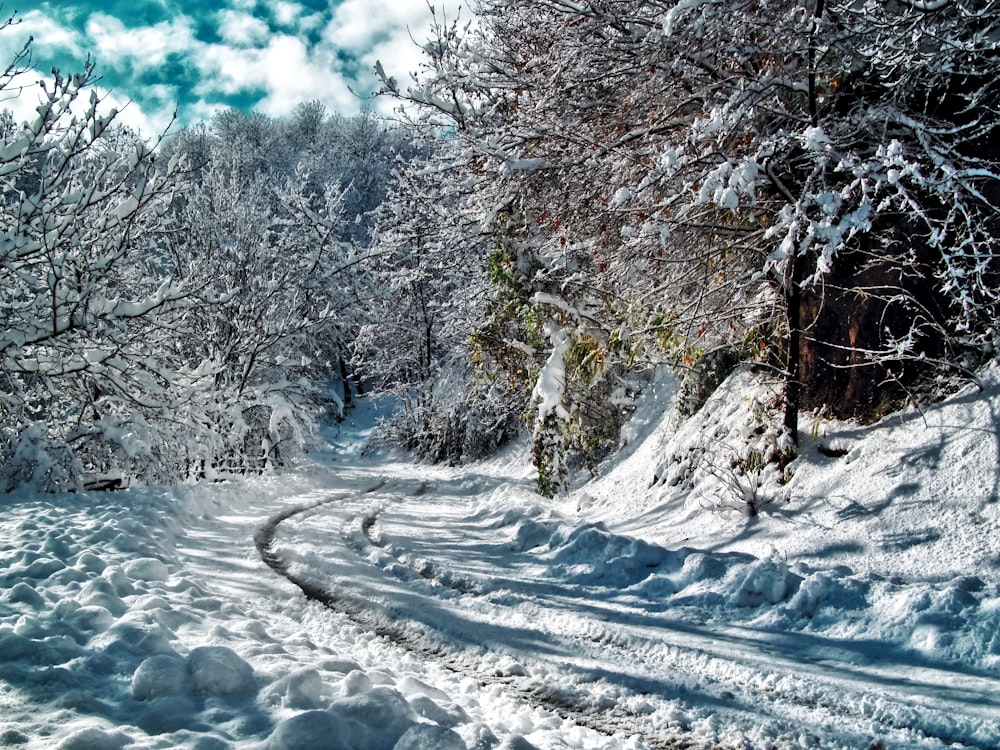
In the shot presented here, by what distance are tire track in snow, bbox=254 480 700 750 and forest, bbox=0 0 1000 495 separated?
385 centimetres

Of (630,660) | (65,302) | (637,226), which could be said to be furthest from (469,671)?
(65,302)

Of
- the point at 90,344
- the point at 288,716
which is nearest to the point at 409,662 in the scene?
the point at 288,716

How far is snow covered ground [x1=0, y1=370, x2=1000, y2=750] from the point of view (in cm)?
306

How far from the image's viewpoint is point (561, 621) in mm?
5113

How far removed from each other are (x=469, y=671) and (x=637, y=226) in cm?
608

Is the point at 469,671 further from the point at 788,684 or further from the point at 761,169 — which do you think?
the point at 761,169

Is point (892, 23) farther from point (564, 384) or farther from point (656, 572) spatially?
point (564, 384)

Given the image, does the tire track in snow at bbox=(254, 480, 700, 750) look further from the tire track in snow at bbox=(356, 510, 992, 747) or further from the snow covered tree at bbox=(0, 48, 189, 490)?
the snow covered tree at bbox=(0, 48, 189, 490)

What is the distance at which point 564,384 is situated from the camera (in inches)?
447

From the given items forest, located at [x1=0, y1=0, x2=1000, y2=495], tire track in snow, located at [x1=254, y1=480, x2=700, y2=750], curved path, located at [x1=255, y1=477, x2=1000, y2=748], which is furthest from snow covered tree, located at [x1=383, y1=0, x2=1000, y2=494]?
tire track in snow, located at [x1=254, y1=480, x2=700, y2=750]

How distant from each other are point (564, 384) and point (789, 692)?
7.76 meters

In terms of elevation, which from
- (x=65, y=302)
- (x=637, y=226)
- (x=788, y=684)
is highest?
(x=637, y=226)

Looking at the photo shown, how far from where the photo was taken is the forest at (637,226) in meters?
6.06

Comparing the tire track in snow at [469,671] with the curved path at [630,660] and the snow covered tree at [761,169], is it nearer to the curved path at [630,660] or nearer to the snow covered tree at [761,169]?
the curved path at [630,660]
